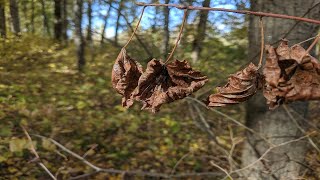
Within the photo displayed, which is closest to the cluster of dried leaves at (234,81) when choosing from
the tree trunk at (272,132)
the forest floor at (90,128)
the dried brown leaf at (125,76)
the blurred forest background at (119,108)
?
the dried brown leaf at (125,76)

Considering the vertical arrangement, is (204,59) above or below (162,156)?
above

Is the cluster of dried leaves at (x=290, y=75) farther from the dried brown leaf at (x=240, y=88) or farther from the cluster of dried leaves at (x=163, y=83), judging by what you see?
the cluster of dried leaves at (x=163, y=83)

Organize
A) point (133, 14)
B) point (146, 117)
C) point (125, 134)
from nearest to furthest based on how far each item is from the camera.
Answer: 1. point (133, 14)
2. point (125, 134)
3. point (146, 117)

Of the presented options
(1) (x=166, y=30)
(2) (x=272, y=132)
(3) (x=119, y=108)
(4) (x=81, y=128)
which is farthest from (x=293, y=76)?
(3) (x=119, y=108)

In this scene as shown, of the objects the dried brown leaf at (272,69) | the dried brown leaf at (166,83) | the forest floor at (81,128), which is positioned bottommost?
the forest floor at (81,128)

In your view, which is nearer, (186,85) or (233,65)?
(186,85)

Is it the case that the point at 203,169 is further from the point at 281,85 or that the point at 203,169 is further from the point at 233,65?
the point at 281,85

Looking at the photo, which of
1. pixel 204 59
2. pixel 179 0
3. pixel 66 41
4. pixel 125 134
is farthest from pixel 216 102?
pixel 66 41
